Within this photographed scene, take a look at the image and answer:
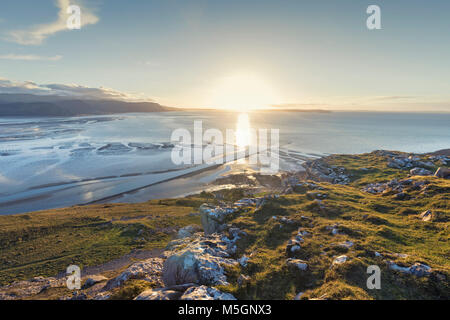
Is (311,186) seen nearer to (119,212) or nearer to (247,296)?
(247,296)

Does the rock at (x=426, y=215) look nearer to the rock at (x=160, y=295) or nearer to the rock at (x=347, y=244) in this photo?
the rock at (x=347, y=244)

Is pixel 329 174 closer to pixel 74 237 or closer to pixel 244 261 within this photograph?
pixel 244 261

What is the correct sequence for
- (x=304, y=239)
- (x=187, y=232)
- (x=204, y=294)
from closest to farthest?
1. (x=204, y=294)
2. (x=304, y=239)
3. (x=187, y=232)

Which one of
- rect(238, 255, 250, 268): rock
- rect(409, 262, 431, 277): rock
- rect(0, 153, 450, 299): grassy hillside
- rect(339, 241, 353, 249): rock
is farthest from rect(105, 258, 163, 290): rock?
rect(409, 262, 431, 277): rock

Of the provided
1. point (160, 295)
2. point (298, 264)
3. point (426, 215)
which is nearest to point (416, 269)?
point (298, 264)

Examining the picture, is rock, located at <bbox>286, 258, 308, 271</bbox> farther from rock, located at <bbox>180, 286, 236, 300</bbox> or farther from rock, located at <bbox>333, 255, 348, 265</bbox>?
rock, located at <bbox>180, 286, 236, 300</bbox>

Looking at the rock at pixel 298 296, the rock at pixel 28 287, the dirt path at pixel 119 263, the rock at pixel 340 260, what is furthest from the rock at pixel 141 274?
the rock at pixel 340 260

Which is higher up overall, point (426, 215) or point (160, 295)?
point (426, 215)
